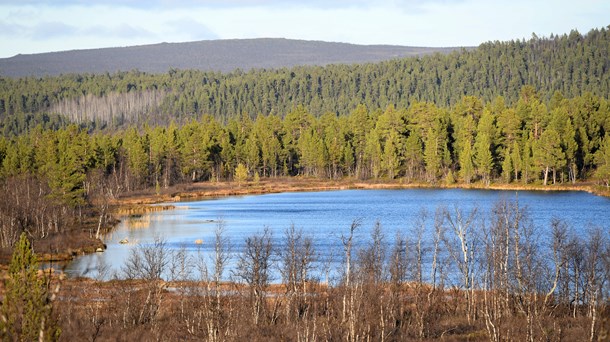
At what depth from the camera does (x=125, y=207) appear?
310 ft

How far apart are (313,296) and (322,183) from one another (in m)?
91.5

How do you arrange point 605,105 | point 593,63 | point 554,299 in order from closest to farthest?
point 554,299, point 605,105, point 593,63

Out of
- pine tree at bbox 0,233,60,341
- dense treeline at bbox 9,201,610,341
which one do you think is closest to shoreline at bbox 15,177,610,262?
dense treeline at bbox 9,201,610,341

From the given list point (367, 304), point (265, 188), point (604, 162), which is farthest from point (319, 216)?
point (604, 162)

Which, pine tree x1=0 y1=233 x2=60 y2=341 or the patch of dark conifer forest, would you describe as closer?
pine tree x1=0 y1=233 x2=60 y2=341

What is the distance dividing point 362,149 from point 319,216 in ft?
206

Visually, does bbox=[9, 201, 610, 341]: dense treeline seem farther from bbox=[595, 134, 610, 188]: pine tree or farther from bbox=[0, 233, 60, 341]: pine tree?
bbox=[595, 134, 610, 188]: pine tree

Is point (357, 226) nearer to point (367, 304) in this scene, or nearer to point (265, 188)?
point (367, 304)

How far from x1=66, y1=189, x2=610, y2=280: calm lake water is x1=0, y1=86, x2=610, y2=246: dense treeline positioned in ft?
29.1

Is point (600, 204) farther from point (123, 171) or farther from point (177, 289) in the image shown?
point (123, 171)

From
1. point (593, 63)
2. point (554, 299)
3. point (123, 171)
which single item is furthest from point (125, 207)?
point (593, 63)

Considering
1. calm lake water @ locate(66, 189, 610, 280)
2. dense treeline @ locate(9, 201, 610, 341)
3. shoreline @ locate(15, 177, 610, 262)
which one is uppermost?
dense treeline @ locate(9, 201, 610, 341)

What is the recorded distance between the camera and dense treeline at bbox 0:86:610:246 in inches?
4151

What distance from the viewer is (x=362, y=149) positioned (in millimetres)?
139375
